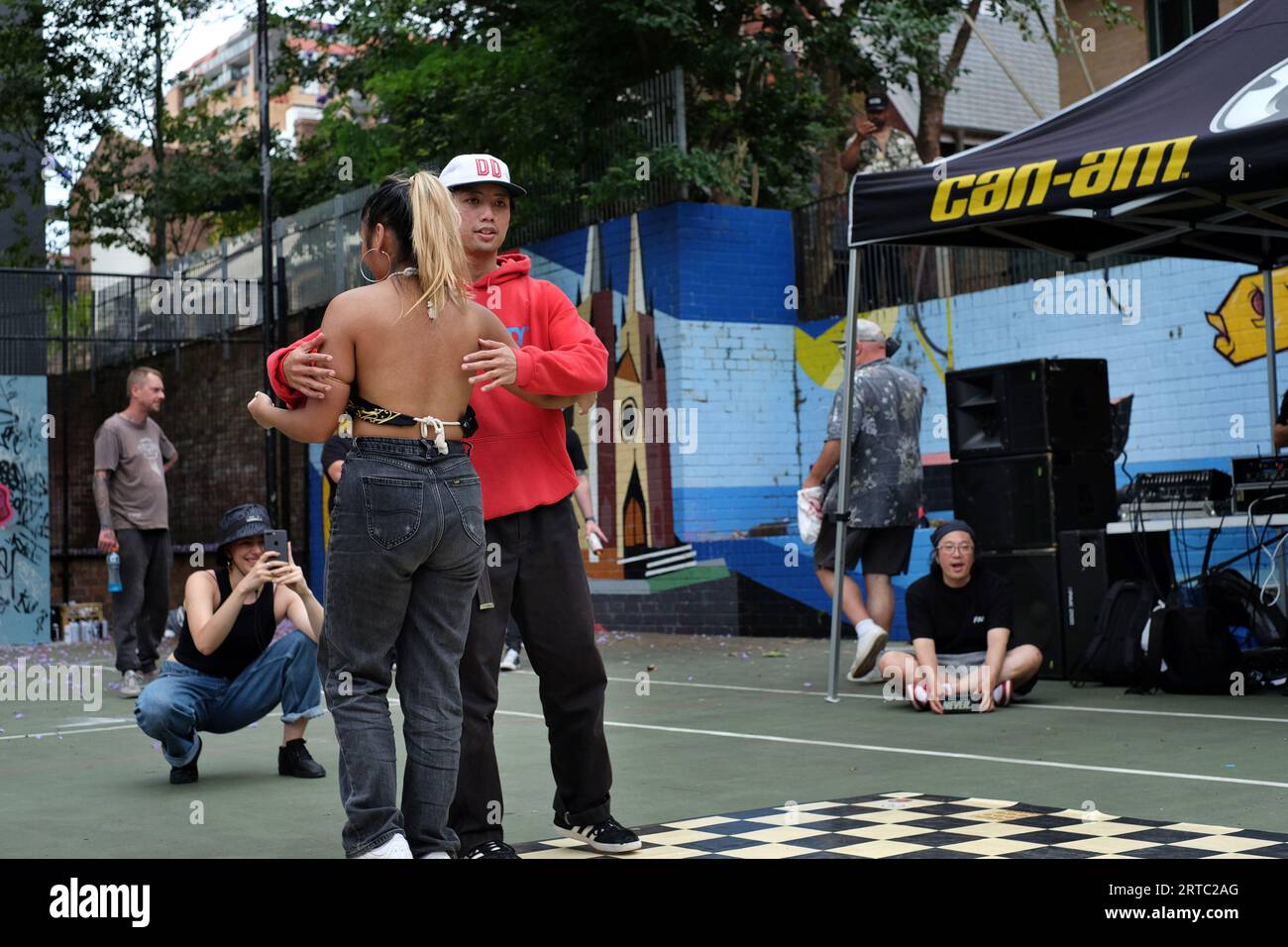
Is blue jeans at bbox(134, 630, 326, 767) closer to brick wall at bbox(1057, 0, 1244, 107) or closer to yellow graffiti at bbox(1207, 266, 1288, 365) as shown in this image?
yellow graffiti at bbox(1207, 266, 1288, 365)

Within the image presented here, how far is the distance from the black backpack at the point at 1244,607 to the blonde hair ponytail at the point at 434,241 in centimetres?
630

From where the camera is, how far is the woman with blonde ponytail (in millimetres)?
4016

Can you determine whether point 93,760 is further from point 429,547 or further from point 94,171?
point 94,171

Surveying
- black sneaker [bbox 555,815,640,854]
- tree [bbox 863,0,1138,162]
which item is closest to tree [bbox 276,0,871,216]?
tree [bbox 863,0,1138,162]

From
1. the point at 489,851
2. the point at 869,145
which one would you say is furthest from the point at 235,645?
the point at 869,145

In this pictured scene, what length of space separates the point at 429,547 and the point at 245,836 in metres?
1.77

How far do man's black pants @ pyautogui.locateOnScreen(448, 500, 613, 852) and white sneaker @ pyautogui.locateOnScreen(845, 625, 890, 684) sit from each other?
16.5 ft

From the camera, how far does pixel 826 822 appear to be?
200 inches

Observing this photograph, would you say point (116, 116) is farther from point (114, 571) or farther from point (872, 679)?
point (872, 679)

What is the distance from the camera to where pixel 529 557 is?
15.3 ft

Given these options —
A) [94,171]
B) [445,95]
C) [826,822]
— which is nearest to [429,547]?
[826,822]

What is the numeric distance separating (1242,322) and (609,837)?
8.52 m

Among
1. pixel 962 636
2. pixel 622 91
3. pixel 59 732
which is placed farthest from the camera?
pixel 622 91

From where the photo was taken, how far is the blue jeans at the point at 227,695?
6387 millimetres
